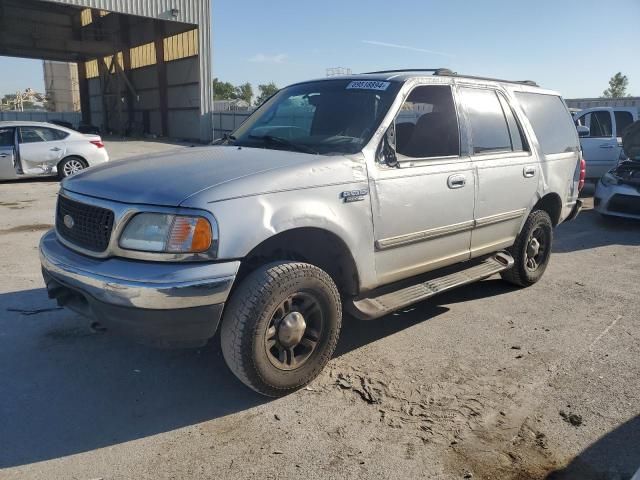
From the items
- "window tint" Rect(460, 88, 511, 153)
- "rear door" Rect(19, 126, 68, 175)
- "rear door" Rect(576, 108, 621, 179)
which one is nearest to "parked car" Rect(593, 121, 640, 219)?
"rear door" Rect(576, 108, 621, 179)

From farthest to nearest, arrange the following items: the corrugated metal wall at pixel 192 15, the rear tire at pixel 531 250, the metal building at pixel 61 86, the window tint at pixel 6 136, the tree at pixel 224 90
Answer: the tree at pixel 224 90, the metal building at pixel 61 86, the corrugated metal wall at pixel 192 15, the window tint at pixel 6 136, the rear tire at pixel 531 250

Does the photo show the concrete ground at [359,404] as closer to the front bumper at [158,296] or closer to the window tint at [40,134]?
the front bumper at [158,296]

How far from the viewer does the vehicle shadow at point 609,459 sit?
2596 mm

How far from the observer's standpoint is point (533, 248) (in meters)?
5.37

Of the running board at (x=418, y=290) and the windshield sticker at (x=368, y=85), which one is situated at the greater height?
the windshield sticker at (x=368, y=85)

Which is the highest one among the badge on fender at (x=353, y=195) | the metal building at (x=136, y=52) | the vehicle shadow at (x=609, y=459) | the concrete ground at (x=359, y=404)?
the metal building at (x=136, y=52)

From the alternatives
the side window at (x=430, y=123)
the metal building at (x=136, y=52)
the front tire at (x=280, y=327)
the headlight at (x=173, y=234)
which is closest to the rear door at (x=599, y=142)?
the side window at (x=430, y=123)

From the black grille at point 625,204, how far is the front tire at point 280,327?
711 cm

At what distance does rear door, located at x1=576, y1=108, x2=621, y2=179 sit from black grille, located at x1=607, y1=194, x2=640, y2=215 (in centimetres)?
324

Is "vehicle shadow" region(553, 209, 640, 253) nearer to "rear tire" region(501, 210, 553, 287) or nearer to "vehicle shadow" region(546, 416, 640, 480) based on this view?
"rear tire" region(501, 210, 553, 287)

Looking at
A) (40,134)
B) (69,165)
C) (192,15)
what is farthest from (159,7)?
(69,165)

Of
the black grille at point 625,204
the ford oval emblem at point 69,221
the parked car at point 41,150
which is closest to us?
the ford oval emblem at point 69,221

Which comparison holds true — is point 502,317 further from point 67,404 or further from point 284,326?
point 67,404

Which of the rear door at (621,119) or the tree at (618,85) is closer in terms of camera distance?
the rear door at (621,119)
